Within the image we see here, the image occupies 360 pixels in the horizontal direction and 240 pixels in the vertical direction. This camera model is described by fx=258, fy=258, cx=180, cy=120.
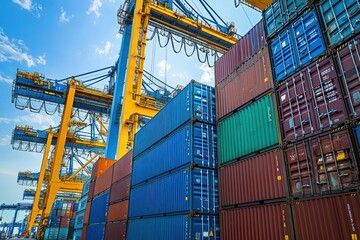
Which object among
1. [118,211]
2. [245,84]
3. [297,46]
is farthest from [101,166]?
[297,46]

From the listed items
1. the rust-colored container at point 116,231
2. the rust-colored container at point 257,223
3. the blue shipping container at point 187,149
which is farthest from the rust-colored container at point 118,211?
the rust-colored container at point 257,223

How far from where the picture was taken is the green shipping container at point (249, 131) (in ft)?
29.6

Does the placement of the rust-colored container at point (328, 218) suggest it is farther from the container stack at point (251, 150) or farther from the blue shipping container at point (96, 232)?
the blue shipping container at point (96, 232)

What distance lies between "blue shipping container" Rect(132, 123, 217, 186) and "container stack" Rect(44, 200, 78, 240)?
92.5ft

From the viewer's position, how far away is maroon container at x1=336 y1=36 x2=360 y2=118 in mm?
6617

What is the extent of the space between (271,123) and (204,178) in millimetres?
3687

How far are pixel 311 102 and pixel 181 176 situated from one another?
6.07m

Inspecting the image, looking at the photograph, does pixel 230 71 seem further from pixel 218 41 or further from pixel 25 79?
pixel 25 79

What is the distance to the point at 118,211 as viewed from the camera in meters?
17.7

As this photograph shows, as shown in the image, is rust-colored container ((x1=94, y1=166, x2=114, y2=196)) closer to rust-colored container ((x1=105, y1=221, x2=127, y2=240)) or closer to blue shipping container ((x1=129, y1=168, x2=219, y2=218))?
rust-colored container ((x1=105, y1=221, x2=127, y2=240))

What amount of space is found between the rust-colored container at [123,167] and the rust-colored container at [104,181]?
3.12 feet

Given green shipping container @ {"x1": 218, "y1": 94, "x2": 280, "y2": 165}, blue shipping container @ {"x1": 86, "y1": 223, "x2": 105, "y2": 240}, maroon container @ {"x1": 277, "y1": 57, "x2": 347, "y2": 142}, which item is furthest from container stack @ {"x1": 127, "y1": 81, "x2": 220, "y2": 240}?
blue shipping container @ {"x1": 86, "y1": 223, "x2": 105, "y2": 240}

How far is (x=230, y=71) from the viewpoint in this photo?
11859 millimetres

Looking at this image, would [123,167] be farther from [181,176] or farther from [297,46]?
[297,46]
